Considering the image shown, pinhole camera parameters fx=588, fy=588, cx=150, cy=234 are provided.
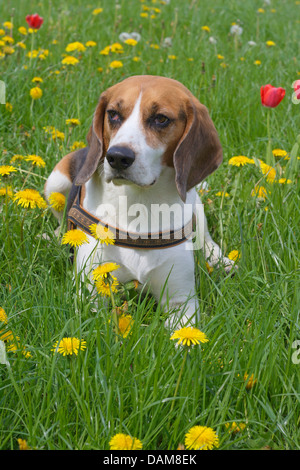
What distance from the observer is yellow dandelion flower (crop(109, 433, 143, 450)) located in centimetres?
162

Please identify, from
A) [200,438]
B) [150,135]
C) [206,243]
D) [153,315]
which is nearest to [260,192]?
[206,243]

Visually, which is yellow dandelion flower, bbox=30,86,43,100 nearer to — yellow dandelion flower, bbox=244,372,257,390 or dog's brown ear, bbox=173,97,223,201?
dog's brown ear, bbox=173,97,223,201

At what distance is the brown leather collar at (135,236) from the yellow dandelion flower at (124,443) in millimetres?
1185

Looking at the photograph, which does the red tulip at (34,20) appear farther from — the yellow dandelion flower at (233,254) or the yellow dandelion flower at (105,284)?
the yellow dandelion flower at (105,284)

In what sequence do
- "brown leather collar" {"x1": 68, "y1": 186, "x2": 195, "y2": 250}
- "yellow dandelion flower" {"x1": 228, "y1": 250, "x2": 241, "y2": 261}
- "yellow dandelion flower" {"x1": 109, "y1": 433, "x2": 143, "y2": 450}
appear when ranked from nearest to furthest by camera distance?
"yellow dandelion flower" {"x1": 109, "y1": 433, "x2": 143, "y2": 450}, "brown leather collar" {"x1": 68, "y1": 186, "x2": 195, "y2": 250}, "yellow dandelion flower" {"x1": 228, "y1": 250, "x2": 241, "y2": 261}

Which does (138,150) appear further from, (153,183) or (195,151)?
(195,151)

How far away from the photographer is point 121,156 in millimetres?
2363

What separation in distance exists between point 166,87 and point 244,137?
1.78 meters

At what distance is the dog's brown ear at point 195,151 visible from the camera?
261 centimetres

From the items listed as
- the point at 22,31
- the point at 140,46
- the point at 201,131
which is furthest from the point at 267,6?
the point at 201,131

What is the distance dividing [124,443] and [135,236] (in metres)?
1.23

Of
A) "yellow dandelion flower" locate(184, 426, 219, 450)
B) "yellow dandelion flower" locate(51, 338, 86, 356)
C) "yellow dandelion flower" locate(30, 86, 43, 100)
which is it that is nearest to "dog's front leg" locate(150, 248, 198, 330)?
"yellow dandelion flower" locate(51, 338, 86, 356)

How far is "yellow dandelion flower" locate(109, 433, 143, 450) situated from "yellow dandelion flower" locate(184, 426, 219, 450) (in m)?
0.15
